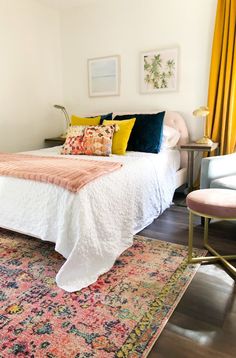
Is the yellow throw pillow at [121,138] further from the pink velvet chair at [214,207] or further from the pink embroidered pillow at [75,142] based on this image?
the pink velvet chair at [214,207]

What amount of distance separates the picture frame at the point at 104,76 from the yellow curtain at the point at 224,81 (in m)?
1.29

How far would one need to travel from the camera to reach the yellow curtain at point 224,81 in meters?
2.90

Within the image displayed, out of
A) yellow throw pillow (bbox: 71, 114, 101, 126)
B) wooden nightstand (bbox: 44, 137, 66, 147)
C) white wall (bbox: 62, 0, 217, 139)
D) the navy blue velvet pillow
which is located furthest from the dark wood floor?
wooden nightstand (bbox: 44, 137, 66, 147)

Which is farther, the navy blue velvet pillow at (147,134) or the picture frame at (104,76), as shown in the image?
the picture frame at (104,76)

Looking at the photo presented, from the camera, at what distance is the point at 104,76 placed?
12.6ft

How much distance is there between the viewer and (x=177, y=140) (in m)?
3.22

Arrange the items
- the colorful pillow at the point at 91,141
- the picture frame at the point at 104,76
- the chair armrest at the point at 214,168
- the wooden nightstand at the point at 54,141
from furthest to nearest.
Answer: the wooden nightstand at the point at 54,141 → the picture frame at the point at 104,76 → the colorful pillow at the point at 91,141 → the chair armrest at the point at 214,168

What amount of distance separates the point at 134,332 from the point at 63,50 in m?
4.02

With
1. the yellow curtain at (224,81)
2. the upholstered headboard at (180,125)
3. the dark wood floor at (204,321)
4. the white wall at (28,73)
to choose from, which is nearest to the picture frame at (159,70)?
the upholstered headboard at (180,125)

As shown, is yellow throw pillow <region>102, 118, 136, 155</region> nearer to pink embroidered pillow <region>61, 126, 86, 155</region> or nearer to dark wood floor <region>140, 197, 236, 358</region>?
pink embroidered pillow <region>61, 126, 86, 155</region>

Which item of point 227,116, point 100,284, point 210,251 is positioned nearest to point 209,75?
point 227,116

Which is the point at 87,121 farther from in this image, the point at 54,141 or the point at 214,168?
the point at 214,168

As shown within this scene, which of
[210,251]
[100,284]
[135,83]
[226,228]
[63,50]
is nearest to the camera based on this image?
[100,284]

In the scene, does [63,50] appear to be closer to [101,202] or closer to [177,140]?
[177,140]
